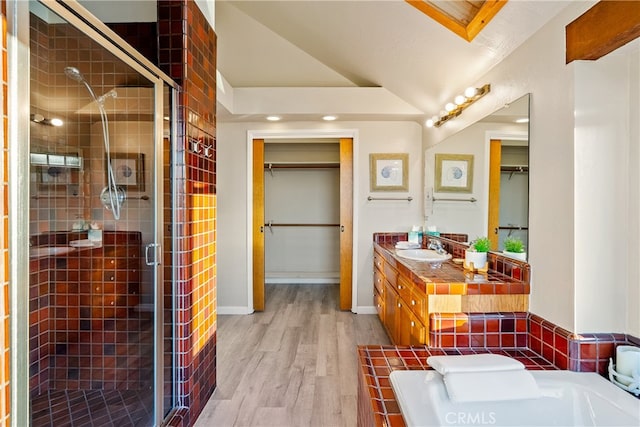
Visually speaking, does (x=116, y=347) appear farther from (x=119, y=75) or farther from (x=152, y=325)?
(x=119, y=75)

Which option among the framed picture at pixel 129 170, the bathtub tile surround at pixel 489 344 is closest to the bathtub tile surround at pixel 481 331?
the bathtub tile surround at pixel 489 344

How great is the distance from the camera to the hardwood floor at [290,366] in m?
2.04

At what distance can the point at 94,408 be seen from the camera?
6.44 ft

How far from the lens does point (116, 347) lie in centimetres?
210

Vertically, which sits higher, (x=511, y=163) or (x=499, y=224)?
(x=511, y=163)

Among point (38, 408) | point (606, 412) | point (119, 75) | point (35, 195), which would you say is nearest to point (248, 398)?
point (38, 408)

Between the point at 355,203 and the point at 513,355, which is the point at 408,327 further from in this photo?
the point at 355,203

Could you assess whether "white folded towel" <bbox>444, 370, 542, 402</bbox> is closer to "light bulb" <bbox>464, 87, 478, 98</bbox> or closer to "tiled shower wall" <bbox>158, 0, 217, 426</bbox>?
"tiled shower wall" <bbox>158, 0, 217, 426</bbox>

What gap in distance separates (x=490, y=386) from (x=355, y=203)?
271 cm

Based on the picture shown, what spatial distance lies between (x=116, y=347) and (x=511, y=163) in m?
2.58

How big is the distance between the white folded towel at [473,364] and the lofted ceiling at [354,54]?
1552 millimetres

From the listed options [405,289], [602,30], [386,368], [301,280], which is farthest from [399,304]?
[301,280]

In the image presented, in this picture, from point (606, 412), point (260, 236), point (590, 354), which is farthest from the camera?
point (260, 236)

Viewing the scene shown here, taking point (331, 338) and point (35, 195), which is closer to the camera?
point (35, 195)
